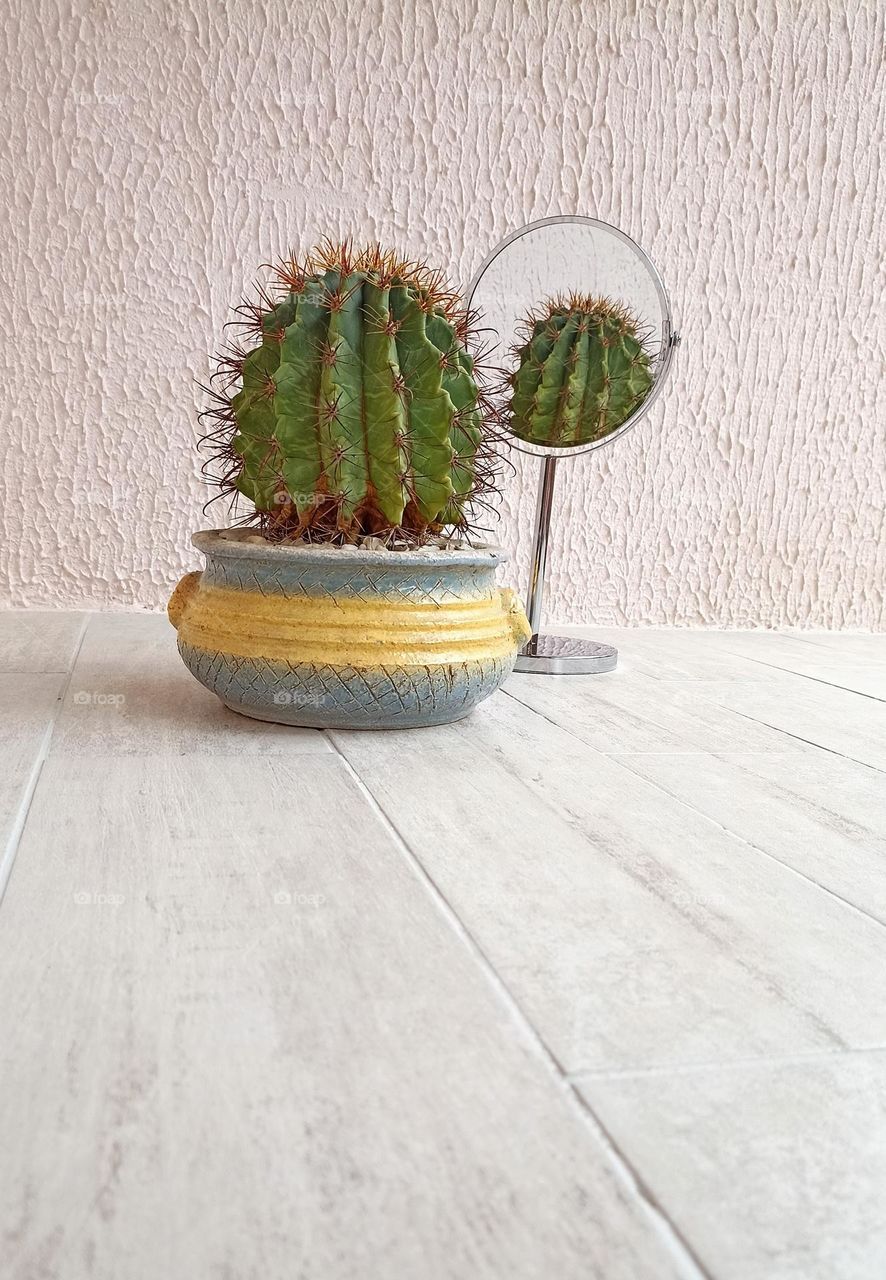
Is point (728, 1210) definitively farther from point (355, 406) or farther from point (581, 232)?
point (581, 232)

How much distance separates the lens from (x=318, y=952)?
1.64 feet

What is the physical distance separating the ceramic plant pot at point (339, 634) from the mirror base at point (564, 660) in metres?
0.32

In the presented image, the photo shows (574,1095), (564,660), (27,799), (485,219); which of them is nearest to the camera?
(574,1095)

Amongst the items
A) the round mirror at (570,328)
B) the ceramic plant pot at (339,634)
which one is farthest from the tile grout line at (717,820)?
the round mirror at (570,328)

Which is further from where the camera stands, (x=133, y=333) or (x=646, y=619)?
(x=646, y=619)

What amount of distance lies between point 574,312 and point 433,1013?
953mm

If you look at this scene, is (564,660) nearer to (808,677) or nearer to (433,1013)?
(808,677)

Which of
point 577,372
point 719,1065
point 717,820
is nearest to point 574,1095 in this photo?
point 719,1065

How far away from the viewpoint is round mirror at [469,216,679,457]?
1.25m

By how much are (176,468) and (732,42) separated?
3.07 ft

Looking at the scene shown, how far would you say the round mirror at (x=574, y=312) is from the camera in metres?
1.25

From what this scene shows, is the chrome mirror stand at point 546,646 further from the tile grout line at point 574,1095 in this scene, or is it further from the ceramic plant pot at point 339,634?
the tile grout line at point 574,1095

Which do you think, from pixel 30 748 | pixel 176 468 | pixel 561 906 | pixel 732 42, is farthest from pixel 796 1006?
pixel 732 42

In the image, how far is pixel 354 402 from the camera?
885 mm
